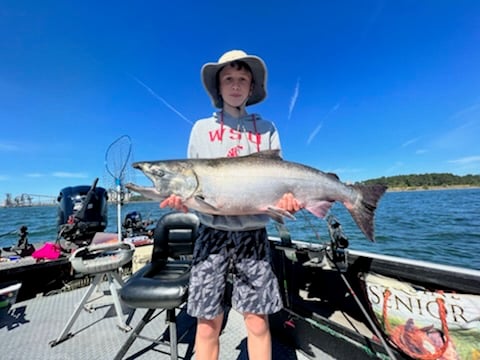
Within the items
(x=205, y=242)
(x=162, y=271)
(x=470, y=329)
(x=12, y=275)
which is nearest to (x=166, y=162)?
(x=205, y=242)

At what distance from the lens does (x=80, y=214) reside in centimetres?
440

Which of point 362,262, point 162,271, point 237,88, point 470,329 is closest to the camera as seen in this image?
point 470,329

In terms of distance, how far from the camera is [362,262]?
8.00ft

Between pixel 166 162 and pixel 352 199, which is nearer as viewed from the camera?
pixel 166 162

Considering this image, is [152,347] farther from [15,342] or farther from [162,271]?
[15,342]

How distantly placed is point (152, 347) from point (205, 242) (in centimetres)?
184

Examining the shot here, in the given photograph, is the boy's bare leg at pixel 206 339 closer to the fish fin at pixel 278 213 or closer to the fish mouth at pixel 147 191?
the fish fin at pixel 278 213

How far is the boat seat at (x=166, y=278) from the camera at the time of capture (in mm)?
2164

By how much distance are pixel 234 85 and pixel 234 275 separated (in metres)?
1.41

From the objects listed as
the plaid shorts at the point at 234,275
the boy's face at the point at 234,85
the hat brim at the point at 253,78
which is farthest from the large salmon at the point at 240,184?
the hat brim at the point at 253,78

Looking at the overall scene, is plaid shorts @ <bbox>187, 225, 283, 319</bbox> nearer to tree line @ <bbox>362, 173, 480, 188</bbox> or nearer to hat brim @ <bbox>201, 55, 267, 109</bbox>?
hat brim @ <bbox>201, 55, 267, 109</bbox>

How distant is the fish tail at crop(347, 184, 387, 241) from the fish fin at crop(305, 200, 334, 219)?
24 centimetres

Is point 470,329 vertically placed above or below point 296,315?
above

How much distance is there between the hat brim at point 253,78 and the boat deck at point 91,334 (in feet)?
8.27
